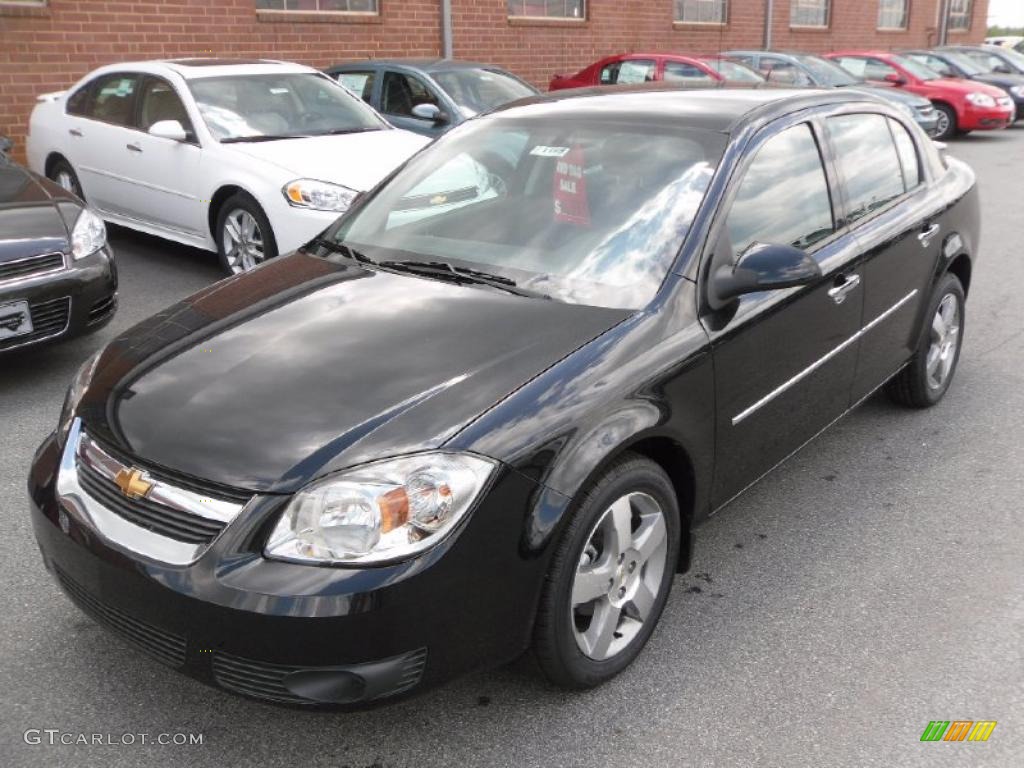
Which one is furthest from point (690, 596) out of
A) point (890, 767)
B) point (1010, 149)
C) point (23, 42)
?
point (1010, 149)

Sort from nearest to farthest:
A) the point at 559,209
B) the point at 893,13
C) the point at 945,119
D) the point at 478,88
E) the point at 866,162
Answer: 1. the point at 559,209
2. the point at 866,162
3. the point at 478,88
4. the point at 945,119
5. the point at 893,13

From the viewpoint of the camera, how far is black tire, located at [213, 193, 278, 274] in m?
6.67

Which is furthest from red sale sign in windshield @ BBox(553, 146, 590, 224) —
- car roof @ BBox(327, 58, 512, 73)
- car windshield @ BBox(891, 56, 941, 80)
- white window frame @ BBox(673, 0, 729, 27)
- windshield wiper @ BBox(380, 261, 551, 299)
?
car windshield @ BBox(891, 56, 941, 80)

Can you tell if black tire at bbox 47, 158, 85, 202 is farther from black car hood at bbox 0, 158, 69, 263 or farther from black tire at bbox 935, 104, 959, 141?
black tire at bbox 935, 104, 959, 141

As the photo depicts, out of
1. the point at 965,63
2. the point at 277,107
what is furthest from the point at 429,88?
the point at 965,63

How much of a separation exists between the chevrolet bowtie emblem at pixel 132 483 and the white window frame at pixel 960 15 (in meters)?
30.6

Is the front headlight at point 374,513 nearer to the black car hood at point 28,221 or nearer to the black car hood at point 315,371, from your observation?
the black car hood at point 315,371

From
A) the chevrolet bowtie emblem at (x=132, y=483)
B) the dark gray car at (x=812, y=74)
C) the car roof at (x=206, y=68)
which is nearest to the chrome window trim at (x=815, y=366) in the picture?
the chevrolet bowtie emblem at (x=132, y=483)

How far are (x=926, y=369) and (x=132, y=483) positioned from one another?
12.0 feet

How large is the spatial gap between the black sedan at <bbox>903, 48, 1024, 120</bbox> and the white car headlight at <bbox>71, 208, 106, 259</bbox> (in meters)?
16.8

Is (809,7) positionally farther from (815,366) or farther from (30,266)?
(815,366)

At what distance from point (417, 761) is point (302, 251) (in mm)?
1923

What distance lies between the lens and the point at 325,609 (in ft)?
7.24

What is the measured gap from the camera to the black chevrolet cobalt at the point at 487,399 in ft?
7.52
